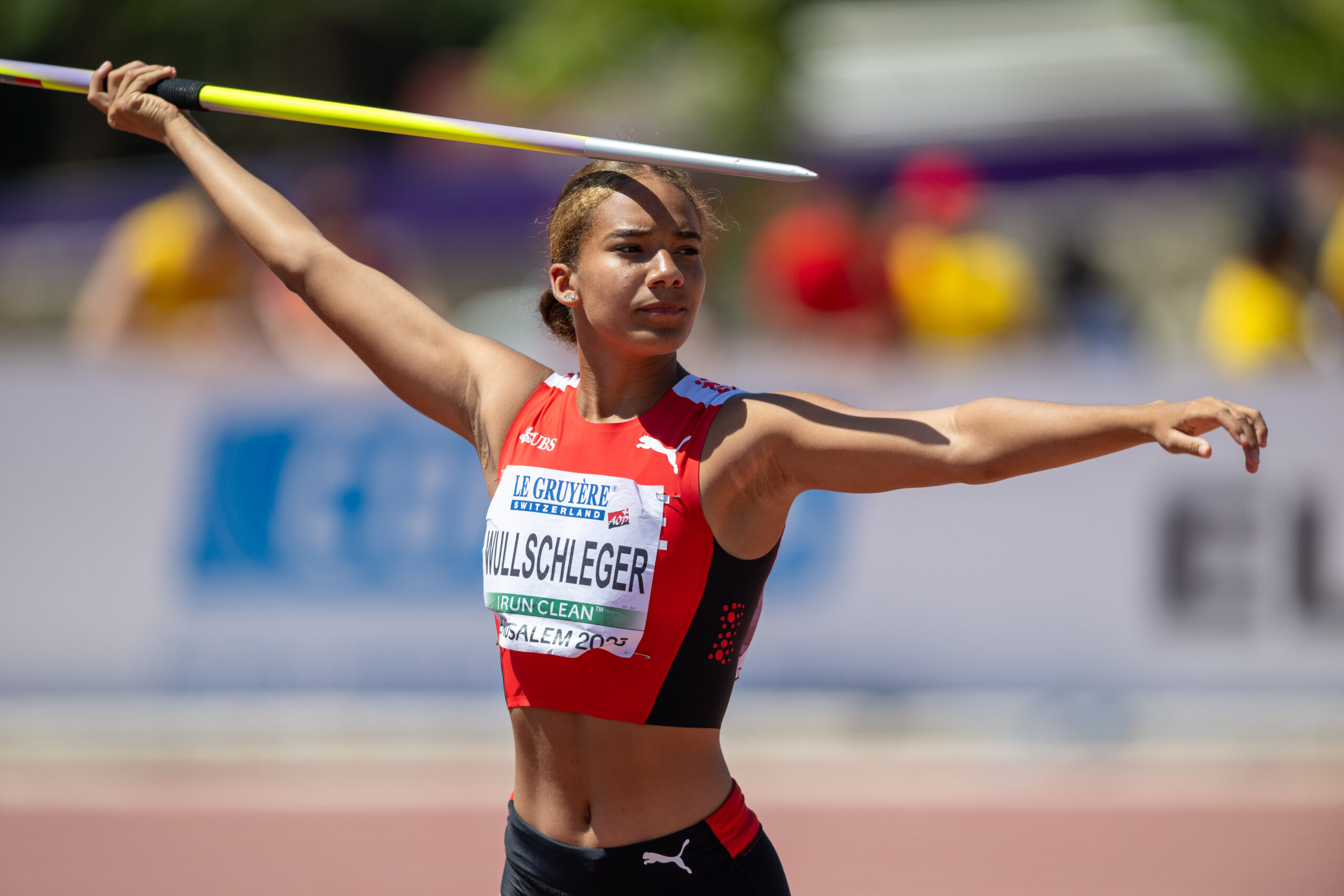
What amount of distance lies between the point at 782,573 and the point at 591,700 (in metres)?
4.67

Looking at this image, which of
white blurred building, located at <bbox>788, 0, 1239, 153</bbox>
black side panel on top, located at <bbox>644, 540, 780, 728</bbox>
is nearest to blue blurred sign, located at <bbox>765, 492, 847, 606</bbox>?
black side panel on top, located at <bbox>644, 540, 780, 728</bbox>

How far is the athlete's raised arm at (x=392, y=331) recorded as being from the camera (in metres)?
2.93

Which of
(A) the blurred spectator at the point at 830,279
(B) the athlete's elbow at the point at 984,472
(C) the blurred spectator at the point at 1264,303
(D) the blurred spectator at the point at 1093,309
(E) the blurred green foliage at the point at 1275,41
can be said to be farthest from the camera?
(E) the blurred green foliage at the point at 1275,41

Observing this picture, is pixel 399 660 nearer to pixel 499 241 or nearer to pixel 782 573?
pixel 782 573

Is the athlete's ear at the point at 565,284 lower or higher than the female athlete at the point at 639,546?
higher

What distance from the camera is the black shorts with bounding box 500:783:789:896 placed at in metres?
2.67

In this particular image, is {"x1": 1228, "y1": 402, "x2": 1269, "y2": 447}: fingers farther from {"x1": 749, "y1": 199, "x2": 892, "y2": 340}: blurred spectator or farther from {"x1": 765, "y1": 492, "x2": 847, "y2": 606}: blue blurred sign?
{"x1": 749, "y1": 199, "x2": 892, "y2": 340}: blurred spectator

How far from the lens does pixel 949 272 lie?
889cm

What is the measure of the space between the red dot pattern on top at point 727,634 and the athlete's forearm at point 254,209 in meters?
1.11

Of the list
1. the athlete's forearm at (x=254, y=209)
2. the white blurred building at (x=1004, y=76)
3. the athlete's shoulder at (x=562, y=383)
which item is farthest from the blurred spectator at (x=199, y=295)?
the white blurred building at (x=1004, y=76)

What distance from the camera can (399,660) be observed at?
7348mm

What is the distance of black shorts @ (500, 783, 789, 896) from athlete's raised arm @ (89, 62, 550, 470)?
2.49 ft

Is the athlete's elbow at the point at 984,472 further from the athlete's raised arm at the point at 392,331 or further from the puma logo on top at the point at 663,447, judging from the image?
the athlete's raised arm at the point at 392,331

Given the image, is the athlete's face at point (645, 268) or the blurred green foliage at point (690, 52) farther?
the blurred green foliage at point (690, 52)
